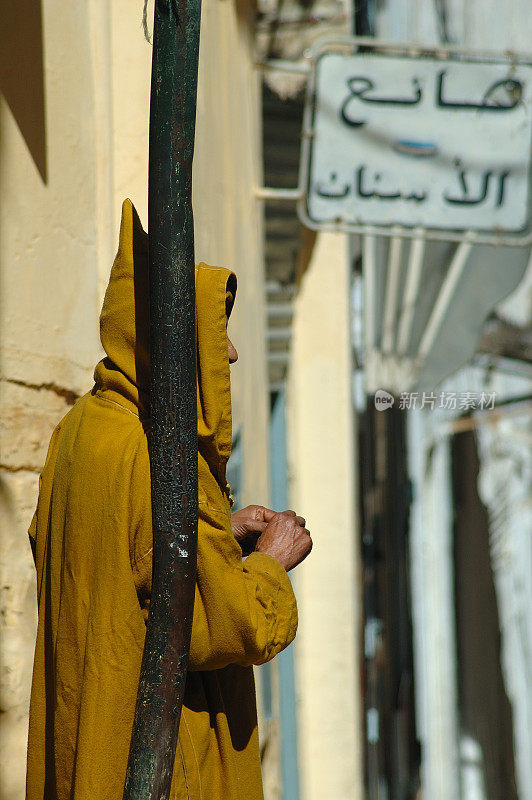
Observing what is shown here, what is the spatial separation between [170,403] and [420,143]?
3.41 m

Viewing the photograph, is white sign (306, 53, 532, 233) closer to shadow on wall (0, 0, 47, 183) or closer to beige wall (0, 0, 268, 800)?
beige wall (0, 0, 268, 800)

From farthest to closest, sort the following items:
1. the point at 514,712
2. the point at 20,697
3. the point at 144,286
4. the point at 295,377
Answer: the point at 514,712 < the point at 295,377 < the point at 20,697 < the point at 144,286

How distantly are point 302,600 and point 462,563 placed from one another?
6252 mm

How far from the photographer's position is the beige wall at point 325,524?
602 cm

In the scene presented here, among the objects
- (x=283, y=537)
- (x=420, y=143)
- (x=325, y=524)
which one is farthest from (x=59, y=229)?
(x=325, y=524)

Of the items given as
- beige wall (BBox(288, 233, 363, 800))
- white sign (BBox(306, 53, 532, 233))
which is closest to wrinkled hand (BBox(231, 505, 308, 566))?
white sign (BBox(306, 53, 532, 233))

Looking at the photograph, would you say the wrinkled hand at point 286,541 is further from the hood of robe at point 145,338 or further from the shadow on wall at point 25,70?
the shadow on wall at point 25,70

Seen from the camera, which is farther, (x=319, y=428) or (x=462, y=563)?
(x=462, y=563)

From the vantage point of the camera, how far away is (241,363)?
3.28m

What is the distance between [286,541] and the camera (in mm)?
1528

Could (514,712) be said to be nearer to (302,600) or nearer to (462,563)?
(462,563)

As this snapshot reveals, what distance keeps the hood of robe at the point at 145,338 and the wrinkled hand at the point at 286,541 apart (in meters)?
0.16

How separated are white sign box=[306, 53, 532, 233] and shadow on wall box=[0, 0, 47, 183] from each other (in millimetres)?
2269

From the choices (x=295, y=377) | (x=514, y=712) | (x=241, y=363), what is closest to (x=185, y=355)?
(x=241, y=363)
